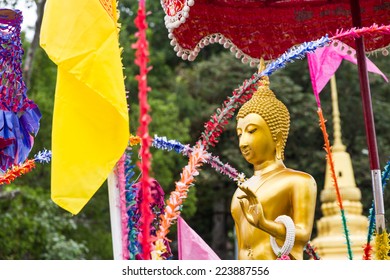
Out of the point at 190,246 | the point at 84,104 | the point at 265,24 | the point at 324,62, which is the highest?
the point at 265,24

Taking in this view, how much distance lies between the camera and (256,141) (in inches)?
219

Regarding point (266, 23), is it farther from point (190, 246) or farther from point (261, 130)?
point (190, 246)

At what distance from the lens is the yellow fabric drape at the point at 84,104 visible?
146 inches

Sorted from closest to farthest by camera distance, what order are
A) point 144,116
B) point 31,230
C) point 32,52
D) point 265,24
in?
point 144,116
point 265,24
point 32,52
point 31,230

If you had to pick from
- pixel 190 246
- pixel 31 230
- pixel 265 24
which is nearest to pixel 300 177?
pixel 190 246

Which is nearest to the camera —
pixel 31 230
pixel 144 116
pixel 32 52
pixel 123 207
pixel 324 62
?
pixel 144 116

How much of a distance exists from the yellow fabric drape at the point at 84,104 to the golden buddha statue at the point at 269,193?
1.22 metres

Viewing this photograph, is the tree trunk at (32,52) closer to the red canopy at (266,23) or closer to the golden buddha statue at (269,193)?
the red canopy at (266,23)

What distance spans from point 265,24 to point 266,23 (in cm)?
1

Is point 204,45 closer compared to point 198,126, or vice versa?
point 204,45

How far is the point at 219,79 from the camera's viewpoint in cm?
1986
